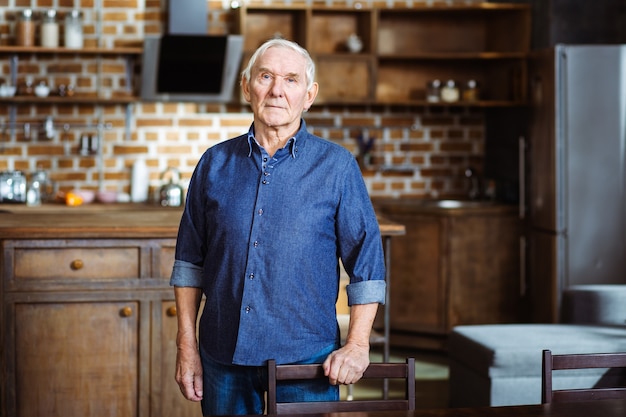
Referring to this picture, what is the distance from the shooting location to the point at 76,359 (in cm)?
364

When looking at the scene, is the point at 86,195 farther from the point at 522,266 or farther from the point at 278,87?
the point at 278,87

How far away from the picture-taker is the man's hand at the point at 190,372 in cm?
225

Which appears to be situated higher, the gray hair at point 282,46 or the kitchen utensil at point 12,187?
the gray hair at point 282,46

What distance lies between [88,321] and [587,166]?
9.93 feet

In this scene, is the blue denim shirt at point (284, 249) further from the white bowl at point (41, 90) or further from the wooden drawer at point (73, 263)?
the white bowl at point (41, 90)

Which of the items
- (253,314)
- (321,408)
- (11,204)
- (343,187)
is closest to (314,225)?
(343,187)

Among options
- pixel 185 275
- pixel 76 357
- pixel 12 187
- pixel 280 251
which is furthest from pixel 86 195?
pixel 280 251

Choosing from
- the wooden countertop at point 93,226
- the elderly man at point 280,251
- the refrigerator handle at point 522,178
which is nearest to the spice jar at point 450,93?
the refrigerator handle at point 522,178

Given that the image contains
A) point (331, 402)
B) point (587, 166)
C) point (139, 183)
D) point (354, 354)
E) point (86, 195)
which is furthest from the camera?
point (139, 183)

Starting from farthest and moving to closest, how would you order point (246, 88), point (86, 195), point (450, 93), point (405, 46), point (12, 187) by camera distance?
point (405, 46) < point (450, 93) < point (86, 195) < point (12, 187) < point (246, 88)

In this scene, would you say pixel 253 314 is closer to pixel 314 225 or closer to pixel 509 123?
pixel 314 225

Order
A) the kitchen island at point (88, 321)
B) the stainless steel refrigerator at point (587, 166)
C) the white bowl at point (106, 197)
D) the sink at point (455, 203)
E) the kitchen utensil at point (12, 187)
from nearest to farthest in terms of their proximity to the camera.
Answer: the kitchen island at point (88, 321), the stainless steel refrigerator at point (587, 166), the kitchen utensil at point (12, 187), the sink at point (455, 203), the white bowl at point (106, 197)

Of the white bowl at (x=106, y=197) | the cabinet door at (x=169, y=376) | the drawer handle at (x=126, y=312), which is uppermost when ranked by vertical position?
the white bowl at (x=106, y=197)

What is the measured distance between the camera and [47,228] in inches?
143
